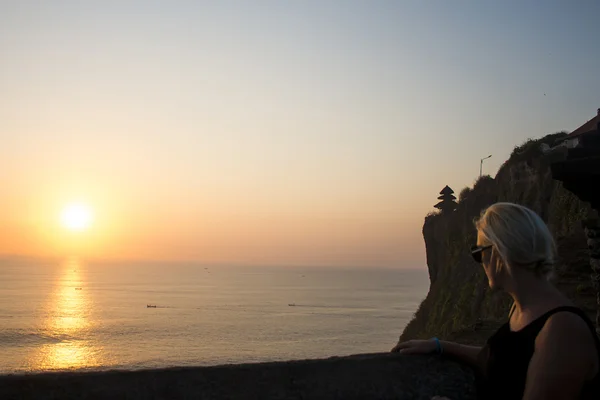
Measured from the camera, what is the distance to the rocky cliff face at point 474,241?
1869 centimetres

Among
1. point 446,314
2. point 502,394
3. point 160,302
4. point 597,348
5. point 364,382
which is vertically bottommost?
point 160,302

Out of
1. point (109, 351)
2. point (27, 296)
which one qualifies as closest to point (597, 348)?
point (109, 351)

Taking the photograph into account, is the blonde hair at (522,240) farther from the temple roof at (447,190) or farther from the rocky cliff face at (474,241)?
the temple roof at (447,190)

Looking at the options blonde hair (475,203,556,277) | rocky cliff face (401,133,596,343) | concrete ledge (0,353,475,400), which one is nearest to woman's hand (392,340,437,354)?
concrete ledge (0,353,475,400)

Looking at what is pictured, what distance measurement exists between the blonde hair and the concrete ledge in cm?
147

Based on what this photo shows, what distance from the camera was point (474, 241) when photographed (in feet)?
130

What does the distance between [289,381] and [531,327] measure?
185cm

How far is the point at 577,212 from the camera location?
1010 inches

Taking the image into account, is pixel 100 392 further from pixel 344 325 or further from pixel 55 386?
pixel 344 325

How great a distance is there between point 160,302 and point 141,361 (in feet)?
249

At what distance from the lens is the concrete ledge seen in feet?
12.1

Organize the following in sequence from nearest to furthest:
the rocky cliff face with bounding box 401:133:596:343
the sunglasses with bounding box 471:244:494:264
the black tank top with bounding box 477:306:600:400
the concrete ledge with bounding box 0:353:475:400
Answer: the black tank top with bounding box 477:306:600:400
the sunglasses with bounding box 471:244:494:264
the concrete ledge with bounding box 0:353:475:400
the rocky cliff face with bounding box 401:133:596:343

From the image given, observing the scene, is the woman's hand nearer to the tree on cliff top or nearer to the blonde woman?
the blonde woman

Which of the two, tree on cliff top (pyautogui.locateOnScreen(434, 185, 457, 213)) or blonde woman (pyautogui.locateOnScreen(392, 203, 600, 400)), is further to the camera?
tree on cliff top (pyautogui.locateOnScreen(434, 185, 457, 213))
